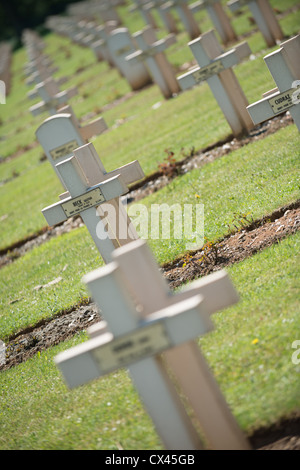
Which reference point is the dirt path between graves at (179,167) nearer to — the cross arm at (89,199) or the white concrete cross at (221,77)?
the white concrete cross at (221,77)

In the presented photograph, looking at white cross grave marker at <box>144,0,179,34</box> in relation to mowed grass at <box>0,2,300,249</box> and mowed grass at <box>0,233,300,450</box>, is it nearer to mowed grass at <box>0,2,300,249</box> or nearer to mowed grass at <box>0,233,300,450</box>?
mowed grass at <box>0,2,300,249</box>

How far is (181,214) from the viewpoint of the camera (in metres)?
9.37

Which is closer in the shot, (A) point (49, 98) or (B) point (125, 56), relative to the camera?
(A) point (49, 98)

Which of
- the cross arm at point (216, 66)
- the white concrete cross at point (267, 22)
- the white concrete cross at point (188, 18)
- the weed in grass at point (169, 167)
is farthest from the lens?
the white concrete cross at point (188, 18)

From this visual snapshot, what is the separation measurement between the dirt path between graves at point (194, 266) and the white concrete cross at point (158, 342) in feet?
9.83

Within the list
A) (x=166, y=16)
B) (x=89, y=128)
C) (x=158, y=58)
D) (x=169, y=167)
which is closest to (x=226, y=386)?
(x=89, y=128)

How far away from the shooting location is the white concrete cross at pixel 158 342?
394 centimetres

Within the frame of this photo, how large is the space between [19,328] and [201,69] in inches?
188

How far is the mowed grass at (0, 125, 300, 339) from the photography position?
27.1 ft

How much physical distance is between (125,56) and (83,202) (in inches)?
577

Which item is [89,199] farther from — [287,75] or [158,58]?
[158,58]

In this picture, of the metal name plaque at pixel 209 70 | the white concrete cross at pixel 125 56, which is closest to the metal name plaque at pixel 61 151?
the metal name plaque at pixel 209 70
